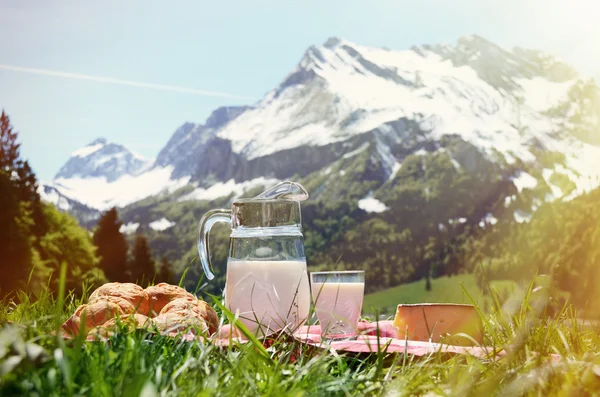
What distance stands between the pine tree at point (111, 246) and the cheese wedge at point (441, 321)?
164 ft

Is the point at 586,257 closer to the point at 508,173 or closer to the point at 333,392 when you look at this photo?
the point at 333,392

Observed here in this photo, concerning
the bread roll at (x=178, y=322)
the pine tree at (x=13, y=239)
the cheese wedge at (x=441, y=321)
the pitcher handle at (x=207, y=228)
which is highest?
the pitcher handle at (x=207, y=228)

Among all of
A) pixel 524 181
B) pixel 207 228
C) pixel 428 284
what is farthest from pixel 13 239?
pixel 524 181

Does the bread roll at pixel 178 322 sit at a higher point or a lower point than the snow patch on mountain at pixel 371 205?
higher

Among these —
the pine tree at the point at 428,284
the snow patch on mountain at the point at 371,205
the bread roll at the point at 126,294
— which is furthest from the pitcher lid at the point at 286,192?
the snow patch on mountain at the point at 371,205

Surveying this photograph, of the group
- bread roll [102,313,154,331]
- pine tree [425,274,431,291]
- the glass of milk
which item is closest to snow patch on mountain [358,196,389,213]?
pine tree [425,274,431,291]

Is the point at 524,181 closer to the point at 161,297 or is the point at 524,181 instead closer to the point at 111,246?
the point at 111,246

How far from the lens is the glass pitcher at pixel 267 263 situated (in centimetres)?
315

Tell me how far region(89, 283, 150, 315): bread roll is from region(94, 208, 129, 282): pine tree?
4974 cm

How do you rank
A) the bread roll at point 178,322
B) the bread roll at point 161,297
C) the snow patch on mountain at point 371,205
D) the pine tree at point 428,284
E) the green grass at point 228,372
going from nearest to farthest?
1. the green grass at point 228,372
2. the bread roll at point 178,322
3. the bread roll at point 161,297
4. the pine tree at point 428,284
5. the snow patch on mountain at point 371,205

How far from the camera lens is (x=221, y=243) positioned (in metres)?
147

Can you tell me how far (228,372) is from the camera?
74.3 inches

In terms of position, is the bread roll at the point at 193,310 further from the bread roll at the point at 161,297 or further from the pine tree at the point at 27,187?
the pine tree at the point at 27,187

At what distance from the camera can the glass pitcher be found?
315 cm
